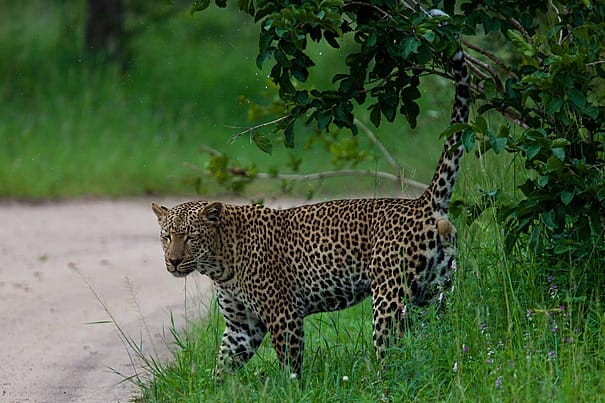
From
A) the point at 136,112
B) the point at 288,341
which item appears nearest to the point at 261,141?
the point at 288,341

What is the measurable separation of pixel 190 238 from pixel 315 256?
2.23 ft

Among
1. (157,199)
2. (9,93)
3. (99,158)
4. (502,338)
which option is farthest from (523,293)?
(9,93)

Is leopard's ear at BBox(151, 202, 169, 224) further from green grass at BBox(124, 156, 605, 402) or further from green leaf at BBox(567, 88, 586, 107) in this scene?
green leaf at BBox(567, 88, 586, 107)

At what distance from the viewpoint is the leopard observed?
6.04 metres

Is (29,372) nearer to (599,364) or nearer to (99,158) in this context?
(599,364)

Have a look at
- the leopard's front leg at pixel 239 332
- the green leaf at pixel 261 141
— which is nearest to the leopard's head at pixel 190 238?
the leopard's front leg at pixel 239 332

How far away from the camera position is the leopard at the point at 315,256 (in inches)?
238

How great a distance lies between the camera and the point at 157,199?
1466 cm

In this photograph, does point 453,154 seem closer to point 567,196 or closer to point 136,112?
point 567,196

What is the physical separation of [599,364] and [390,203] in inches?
52.4

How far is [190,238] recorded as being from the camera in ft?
21.5

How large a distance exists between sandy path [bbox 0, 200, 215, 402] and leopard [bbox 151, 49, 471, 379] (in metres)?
0.51

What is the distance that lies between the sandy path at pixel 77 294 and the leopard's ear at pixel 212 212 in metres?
0.54

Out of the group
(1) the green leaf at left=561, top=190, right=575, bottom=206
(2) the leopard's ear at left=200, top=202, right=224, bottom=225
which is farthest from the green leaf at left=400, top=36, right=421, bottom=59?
(2) the leopard's ear at left=200, top=202, right=224, bottom=225
